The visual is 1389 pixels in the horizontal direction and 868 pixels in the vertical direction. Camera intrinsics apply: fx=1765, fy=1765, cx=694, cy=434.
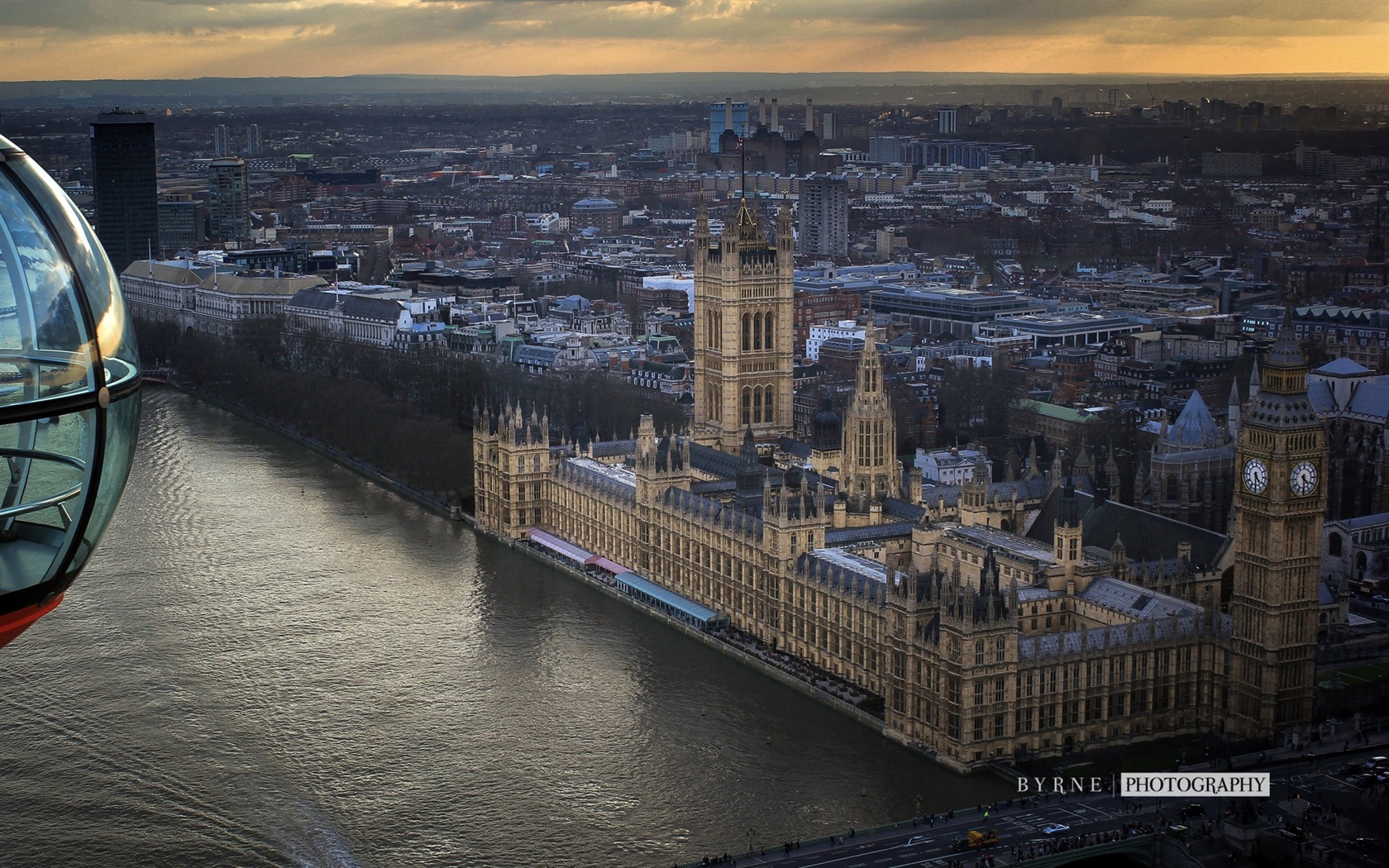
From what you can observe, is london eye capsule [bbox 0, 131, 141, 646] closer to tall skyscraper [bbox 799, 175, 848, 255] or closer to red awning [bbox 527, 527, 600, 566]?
red awning [bbox 527, 527, 600, 566]

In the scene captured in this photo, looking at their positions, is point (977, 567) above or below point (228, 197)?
below

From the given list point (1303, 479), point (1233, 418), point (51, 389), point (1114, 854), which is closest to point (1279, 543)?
point (1303, 479)

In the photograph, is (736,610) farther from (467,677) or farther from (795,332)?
(795,332)

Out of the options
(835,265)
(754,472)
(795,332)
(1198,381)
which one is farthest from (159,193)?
(754,472)

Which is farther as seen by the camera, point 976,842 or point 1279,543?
point 1279,543

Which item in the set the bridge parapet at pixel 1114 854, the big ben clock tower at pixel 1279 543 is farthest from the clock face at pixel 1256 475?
the bridge parapet at pixel 1114 854

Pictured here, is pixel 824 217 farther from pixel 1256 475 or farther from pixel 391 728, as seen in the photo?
pixel 391 728

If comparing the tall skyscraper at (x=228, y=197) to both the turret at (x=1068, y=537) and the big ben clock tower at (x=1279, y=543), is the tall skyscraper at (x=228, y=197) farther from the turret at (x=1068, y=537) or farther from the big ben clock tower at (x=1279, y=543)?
the big ben clock tower at (x=1279, y=543)
